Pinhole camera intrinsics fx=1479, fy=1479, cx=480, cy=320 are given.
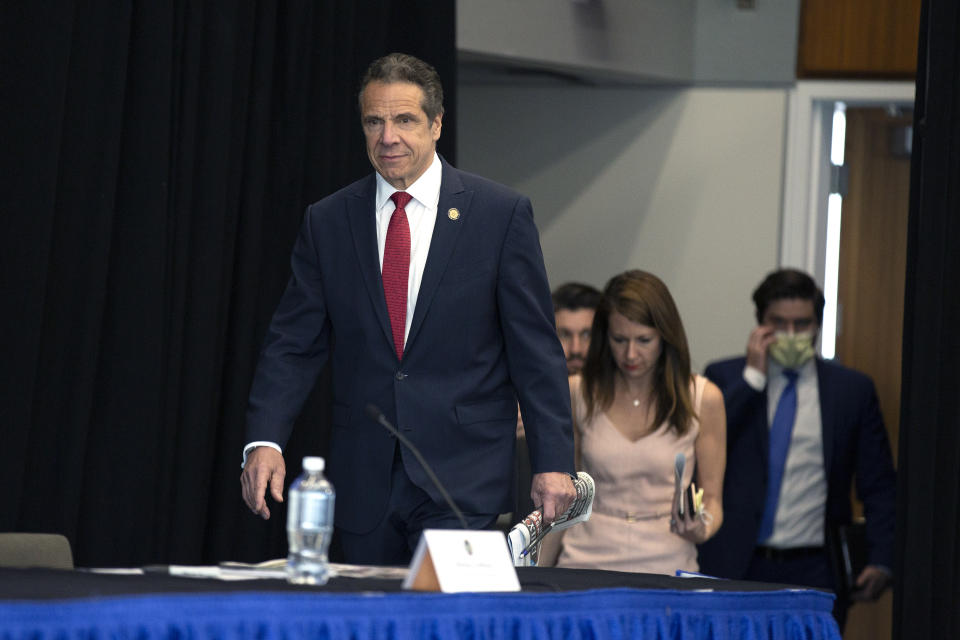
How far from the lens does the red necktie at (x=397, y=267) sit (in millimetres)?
2945

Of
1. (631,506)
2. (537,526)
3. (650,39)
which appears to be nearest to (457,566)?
(537,526)

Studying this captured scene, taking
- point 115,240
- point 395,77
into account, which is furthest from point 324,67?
point 395,77

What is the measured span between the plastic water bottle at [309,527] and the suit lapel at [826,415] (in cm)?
273

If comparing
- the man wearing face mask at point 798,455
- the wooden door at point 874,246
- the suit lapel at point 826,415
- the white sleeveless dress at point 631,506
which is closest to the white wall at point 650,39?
the wooden door at point 874,246

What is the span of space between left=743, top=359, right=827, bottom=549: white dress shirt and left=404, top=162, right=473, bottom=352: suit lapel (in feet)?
6.00

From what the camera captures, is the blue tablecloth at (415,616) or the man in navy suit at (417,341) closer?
the blue tablecloth at (415,616)

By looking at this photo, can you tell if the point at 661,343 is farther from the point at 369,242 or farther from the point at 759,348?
the point at 369,242

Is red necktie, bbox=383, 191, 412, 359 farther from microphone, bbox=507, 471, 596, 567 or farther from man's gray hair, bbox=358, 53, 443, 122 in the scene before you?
microphone, bbox=507, 471, 596, 567

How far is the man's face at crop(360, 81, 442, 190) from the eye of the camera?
2.85m

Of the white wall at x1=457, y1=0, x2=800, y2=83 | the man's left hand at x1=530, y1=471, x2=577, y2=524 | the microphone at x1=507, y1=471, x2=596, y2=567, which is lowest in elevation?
the microphone at x1=507, y1=471, x2=596, y2=567

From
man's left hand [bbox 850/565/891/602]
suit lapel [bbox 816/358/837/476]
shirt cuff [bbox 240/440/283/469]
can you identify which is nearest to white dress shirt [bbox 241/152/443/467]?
shirt cuff [bbox 240/440/283/469]

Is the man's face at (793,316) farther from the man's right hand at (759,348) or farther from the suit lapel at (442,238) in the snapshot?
the suit lapel at (442,238)

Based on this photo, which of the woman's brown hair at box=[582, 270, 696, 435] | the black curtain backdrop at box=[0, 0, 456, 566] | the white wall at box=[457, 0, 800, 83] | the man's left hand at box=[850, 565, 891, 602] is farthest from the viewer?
the white wall at box=[457, 0, 800, 83]

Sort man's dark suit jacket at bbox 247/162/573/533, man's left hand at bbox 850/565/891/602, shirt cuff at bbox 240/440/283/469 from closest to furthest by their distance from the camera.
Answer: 1. shirt cuff at bbox 240/440/283/469
2. man's dark suit jacket at bbox 247/162/573/533
3. man's left hand at bbox 850/565/891/602
